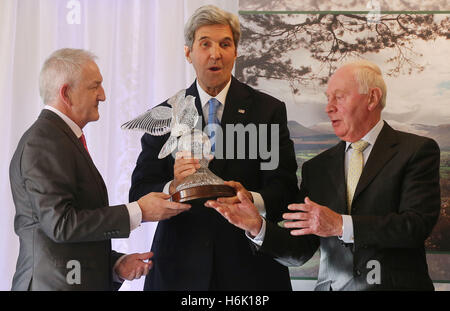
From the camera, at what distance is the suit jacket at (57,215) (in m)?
2.25

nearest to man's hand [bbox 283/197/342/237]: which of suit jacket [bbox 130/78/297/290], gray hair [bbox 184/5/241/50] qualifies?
suit jacket [bbox 130/78/297/290]

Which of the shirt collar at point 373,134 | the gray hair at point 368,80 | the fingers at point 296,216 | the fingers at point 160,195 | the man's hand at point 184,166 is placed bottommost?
the fingers at point 296,216

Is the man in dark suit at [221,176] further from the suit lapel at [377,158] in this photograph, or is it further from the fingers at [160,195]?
the suit lapel at [377,158]

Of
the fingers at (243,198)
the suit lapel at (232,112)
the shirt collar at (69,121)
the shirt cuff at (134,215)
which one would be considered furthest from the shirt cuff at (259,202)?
the shirt collar at (69,121)

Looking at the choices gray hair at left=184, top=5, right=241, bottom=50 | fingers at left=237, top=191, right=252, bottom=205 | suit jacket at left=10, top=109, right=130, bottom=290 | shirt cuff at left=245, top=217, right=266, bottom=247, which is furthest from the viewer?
gray hair at left=184, top=5, right=241, bottom=50

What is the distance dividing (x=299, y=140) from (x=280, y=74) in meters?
0.47

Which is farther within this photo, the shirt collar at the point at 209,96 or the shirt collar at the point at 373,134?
the shirt collar at the point at 209,96

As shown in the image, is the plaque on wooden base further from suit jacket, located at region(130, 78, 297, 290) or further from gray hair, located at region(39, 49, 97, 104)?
gray hair, located at region(39, 49, 97, 104)

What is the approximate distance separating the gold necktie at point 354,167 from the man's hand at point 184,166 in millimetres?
744

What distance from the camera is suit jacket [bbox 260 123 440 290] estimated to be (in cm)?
242

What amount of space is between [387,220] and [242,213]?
0.65 m

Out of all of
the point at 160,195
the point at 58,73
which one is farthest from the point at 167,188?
the point at 58,73

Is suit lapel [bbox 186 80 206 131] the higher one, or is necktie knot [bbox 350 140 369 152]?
suit lapel [bbox 186 80 206 131]

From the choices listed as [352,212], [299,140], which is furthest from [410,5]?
[352,212]
